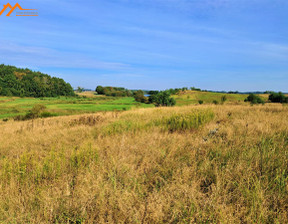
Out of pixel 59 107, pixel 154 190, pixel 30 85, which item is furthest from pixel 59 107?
pixel 30 85

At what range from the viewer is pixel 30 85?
12144 cm

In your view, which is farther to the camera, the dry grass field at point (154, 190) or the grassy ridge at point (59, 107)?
the grassy ridge at point (59, 107)

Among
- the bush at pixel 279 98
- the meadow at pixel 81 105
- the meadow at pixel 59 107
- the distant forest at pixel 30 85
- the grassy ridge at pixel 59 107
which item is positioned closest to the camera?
the bush at pixel 279 98

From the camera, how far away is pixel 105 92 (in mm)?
152750

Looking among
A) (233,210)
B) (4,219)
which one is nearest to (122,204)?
(233,210)

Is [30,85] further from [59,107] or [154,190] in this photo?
[154,190]

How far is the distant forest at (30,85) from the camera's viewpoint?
109200mm

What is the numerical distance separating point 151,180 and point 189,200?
2.93 feet

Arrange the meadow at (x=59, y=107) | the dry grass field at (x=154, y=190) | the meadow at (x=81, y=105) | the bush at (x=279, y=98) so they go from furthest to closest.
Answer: the meadow at (x=59, y=107), the meadow at (x=81, y=105), the bush at (x=279, y=98), the dry grass field at (x=154, y=190)

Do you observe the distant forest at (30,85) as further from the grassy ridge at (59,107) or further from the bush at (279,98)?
the bush at (279,98)

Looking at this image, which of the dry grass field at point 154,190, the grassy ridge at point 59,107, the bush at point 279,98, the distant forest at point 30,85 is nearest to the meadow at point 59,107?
the grassy ridge at point 59,107

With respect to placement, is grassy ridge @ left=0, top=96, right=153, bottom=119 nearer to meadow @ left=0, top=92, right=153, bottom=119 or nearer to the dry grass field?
meadow @ left=0, top=92, right=153, bottom=119

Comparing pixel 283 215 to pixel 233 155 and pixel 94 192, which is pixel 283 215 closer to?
pixel 233 155

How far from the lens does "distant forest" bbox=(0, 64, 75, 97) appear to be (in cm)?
10920
